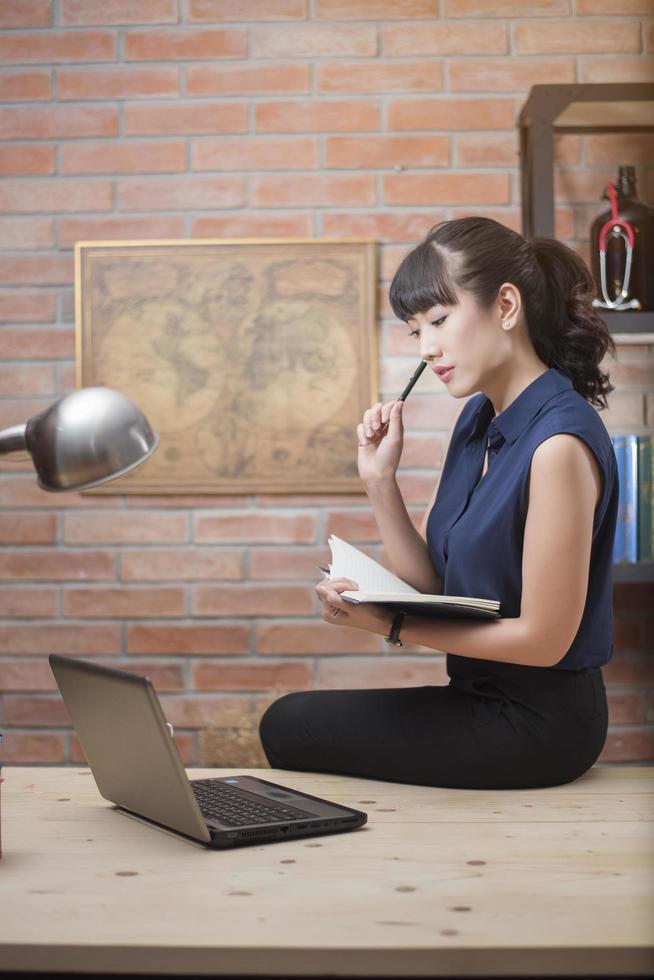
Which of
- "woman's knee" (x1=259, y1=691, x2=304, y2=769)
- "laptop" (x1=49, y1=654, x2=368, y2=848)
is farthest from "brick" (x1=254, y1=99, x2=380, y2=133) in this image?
"laptop" (x1=49, y1=654, x2=368, y2=848)

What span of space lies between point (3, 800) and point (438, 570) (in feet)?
2.69

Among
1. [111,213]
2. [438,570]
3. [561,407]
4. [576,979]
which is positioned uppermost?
[111,213]

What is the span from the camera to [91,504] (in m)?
2.42

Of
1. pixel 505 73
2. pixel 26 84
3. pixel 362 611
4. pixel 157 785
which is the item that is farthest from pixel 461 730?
pixel 26 84

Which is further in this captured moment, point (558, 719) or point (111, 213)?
point (111, 213)

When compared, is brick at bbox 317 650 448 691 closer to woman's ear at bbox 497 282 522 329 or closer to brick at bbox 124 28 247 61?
woman's ear at bbox 497 282 522 329

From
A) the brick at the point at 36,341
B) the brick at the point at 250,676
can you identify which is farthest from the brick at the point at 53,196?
the brick at the point at 250,676

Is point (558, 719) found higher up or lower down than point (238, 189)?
lower down

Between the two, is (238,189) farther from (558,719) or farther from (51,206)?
(558,719)

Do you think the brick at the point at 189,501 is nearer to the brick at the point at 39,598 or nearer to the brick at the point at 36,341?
the brick at the point at 39,598

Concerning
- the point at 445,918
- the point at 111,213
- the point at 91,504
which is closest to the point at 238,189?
the point at 111,213

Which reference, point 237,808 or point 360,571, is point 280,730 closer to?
point 360,571

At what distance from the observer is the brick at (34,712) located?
7.93ft

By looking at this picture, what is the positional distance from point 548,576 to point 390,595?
26 centimetres
